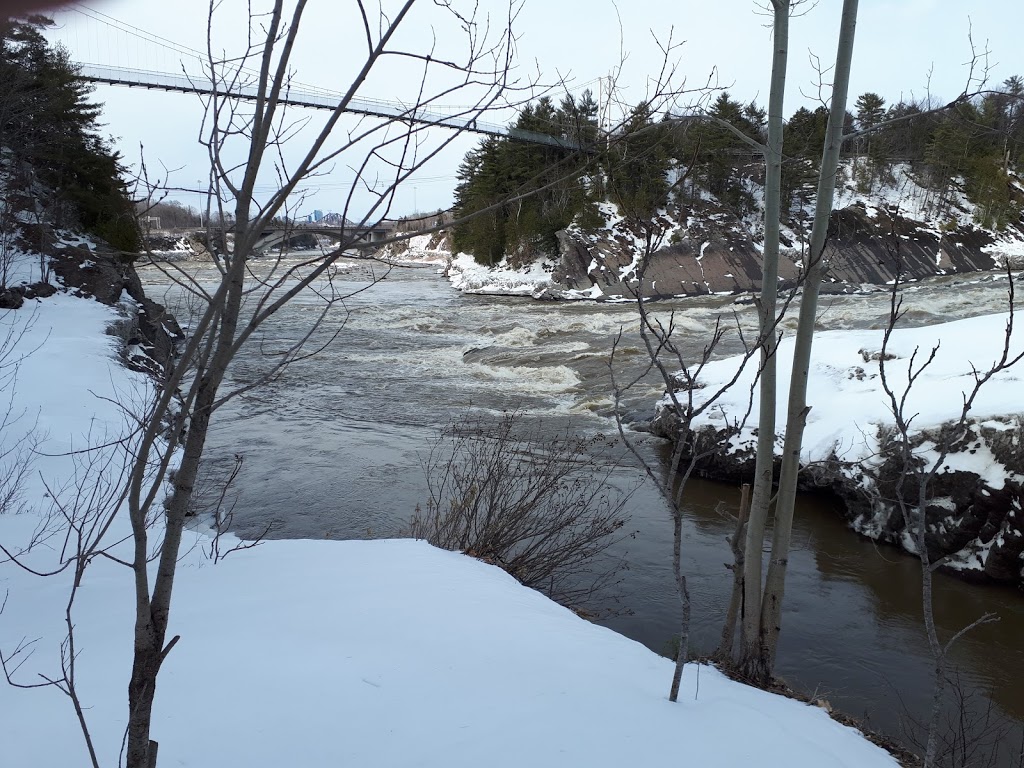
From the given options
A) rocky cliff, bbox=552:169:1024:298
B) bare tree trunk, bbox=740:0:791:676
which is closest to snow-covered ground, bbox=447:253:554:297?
rocky cliff, bbox=552:169:1024:298

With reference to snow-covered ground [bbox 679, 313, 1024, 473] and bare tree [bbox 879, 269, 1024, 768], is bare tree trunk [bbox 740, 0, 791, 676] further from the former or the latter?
snow-covered ground [bbox 679, 313, 1024, 473]

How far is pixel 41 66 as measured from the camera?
1800 centimetres

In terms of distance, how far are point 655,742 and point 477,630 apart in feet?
4.81

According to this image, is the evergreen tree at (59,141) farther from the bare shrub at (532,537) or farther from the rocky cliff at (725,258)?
the rocky cliff at (725,258)

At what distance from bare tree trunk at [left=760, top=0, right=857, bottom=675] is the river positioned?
28.1 inches

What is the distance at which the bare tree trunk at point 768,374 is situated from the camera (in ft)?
14.6

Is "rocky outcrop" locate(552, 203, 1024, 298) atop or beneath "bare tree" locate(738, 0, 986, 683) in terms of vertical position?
atop

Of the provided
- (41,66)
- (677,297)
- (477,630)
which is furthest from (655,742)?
(677,297)

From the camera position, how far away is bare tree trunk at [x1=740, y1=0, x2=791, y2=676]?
444 cm

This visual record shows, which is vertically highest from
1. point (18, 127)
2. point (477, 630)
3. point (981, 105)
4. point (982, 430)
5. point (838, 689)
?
point (18, 127)

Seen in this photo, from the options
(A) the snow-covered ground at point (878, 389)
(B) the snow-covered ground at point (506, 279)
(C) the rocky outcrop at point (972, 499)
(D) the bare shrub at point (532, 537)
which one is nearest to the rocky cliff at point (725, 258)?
(B) the snow-covered ground at point (506, 279)

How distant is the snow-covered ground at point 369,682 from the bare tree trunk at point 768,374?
52 cm

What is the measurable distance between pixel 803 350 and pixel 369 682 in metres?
3.26

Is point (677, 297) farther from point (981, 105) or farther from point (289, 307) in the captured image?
point (981, 105)
